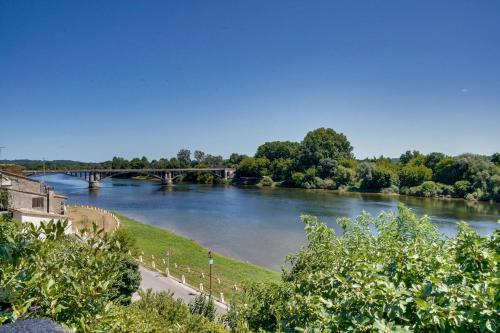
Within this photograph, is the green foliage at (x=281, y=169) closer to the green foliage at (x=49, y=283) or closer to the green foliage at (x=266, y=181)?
the green foliage at (x=266, y=181)

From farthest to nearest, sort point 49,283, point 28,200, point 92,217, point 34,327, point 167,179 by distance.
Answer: point 167,179 < point 92,217 < point 28,200 < point 49,283 < point 34,327

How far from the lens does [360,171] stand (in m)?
105

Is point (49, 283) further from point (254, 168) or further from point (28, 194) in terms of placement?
point (254, 168)

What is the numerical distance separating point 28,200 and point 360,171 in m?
88.2

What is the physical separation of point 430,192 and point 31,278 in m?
93.5

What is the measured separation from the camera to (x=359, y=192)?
100812 millimetres

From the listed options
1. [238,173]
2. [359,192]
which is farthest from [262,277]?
[238,173]

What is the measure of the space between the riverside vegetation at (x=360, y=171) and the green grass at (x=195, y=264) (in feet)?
218

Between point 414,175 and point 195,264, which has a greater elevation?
point 414,175

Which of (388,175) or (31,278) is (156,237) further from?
(388,175)

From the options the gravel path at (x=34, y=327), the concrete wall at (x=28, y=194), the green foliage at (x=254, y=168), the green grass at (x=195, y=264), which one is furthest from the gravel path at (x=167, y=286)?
the green foliage at (x=254, y=168)

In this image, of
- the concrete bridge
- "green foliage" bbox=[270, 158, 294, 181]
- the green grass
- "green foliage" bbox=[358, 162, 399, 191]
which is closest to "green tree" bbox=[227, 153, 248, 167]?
the concrete bridge

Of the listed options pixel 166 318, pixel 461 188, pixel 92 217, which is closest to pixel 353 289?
pixel 166 318

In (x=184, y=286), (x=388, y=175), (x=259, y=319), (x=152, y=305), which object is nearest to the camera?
(x=259, y=319)
